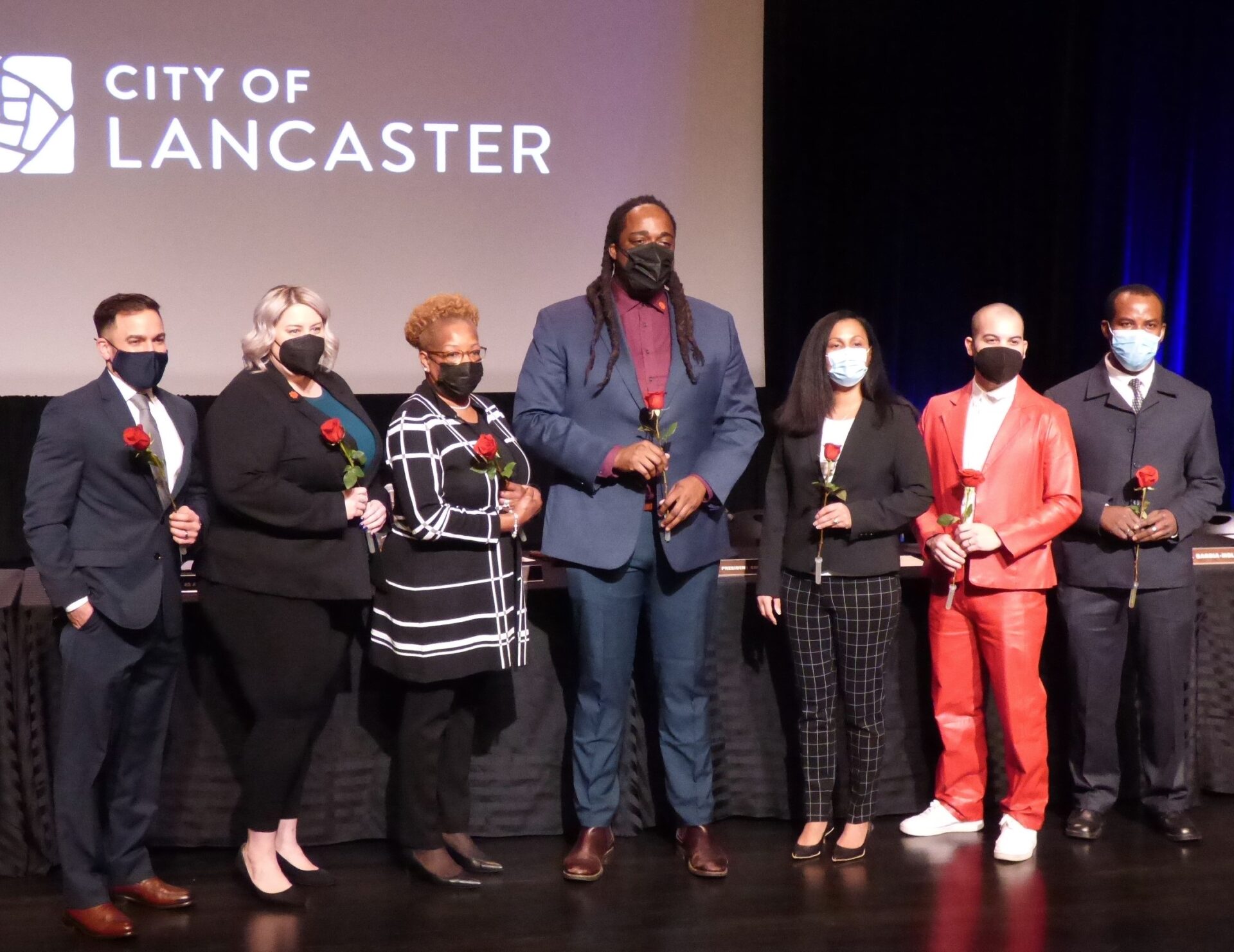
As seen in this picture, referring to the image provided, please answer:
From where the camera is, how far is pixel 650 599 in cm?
369

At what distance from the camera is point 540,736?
402 cm

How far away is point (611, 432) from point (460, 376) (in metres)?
0.47

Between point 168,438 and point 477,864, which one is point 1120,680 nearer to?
point 477,864

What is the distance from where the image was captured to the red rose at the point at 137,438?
10.3ft

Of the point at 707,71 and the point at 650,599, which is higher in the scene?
the point at 707,71

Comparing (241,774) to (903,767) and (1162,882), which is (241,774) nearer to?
(903,767)

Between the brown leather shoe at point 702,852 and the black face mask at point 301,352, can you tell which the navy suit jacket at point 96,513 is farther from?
the brown leather shoe at point 702,852

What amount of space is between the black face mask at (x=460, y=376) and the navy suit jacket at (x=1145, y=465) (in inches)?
72.2

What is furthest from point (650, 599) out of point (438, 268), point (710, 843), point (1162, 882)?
point (438, 268)

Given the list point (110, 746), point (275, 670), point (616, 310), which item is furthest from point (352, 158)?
point (110, 746)

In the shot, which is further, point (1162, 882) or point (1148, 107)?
point (1148, 107)

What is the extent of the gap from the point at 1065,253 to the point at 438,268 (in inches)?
136

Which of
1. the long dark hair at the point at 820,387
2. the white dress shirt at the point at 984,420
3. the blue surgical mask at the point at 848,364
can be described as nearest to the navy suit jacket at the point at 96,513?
the long dark hair at the point at 820,387

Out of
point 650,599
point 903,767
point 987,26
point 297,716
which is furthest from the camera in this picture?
point 987,26
